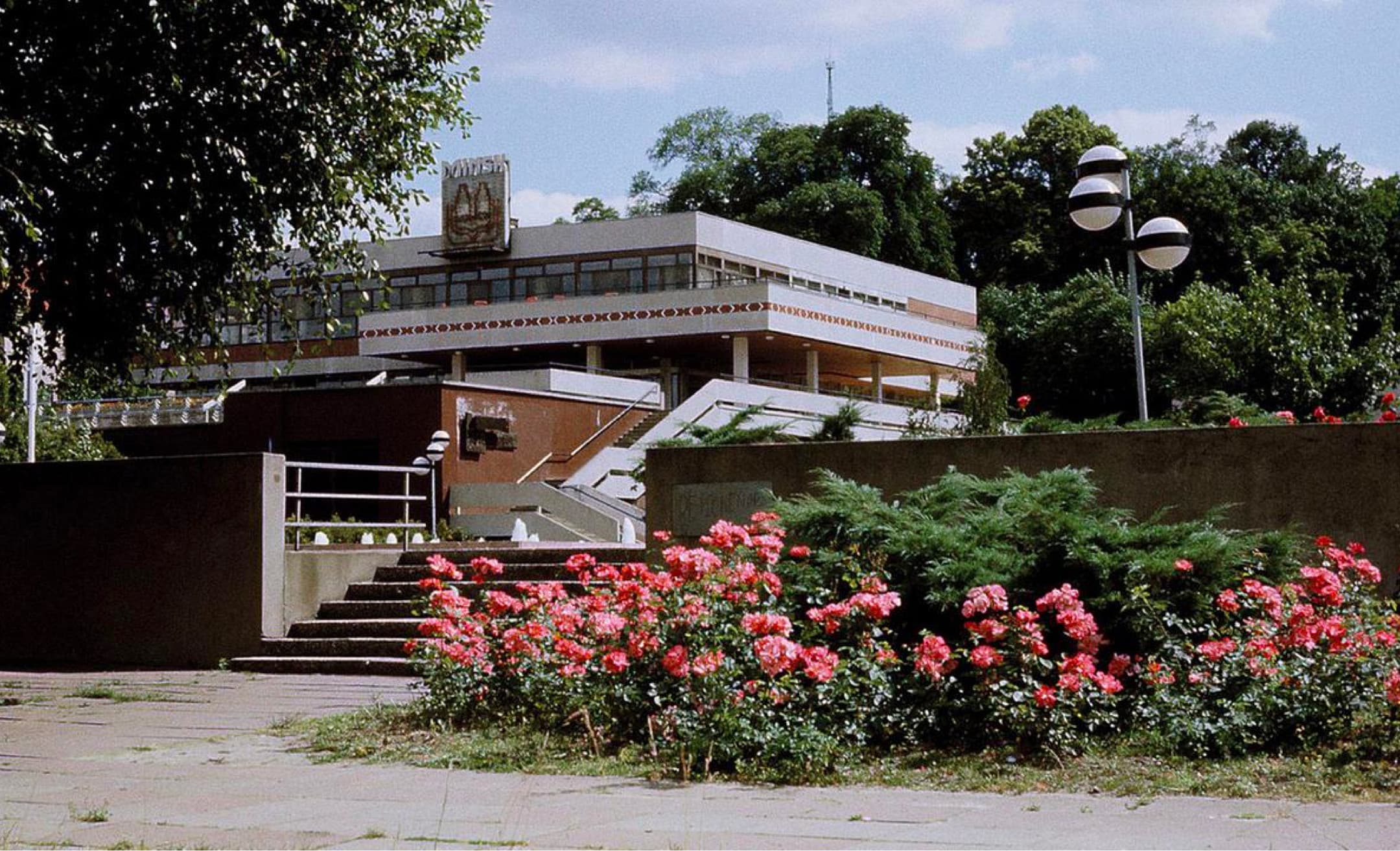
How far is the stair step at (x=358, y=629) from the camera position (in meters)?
16.6

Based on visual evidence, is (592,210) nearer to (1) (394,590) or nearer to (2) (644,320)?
(2) (644,320)

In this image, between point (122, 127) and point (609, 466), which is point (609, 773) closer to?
point (122, 127)

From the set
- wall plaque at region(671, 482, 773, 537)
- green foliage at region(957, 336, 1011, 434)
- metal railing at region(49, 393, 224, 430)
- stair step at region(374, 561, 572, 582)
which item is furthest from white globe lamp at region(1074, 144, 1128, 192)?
metal railing at region(49, 393, 224, 430)

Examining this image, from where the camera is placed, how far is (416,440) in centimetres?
3462

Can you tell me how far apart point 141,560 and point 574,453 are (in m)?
21.1

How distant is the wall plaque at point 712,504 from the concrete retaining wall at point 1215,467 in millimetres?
425

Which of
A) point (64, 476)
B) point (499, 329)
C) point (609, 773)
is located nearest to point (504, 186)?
point (499, 329)

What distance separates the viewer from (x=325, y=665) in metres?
15.9

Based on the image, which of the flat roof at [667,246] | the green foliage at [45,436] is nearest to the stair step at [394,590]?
the green foliage at [45,436]

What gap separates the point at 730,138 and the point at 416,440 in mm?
57656

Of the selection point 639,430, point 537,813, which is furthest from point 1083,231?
point 537,813

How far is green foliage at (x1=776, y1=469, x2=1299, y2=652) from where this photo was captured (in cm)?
929

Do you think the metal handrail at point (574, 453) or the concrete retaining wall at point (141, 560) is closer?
the concrete retaining wall at point (141, 560)

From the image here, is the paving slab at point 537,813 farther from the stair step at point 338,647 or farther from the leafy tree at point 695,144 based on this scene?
the leafy tree at point 695,144
